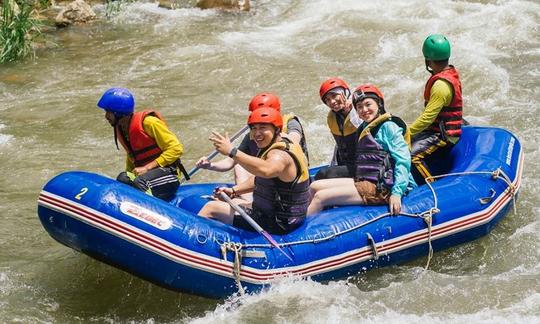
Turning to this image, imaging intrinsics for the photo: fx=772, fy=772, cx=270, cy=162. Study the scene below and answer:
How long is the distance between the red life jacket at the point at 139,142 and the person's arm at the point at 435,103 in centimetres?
204

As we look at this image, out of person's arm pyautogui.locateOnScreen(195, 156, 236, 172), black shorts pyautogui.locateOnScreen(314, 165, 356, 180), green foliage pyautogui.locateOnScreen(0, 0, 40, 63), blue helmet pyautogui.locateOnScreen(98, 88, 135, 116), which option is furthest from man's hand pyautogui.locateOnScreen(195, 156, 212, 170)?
green foliage pyautogui.locateOnScreen(0, 0, 40, 63)

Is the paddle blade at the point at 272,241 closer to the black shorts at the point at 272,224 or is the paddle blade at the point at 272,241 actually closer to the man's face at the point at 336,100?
the black shorts at the point at 272,224

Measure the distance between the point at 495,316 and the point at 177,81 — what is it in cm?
626

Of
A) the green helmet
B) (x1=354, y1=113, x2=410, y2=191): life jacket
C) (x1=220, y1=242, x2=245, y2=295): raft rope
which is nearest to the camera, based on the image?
(x1=220, y1=242, x2=245, y2=295): raft rope

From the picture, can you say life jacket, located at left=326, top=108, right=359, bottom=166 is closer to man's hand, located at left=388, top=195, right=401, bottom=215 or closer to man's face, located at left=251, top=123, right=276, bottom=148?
man's hand, located at left=388, top=195, right=401, bottom=215

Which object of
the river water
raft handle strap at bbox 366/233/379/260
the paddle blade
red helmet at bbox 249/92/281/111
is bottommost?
the river water

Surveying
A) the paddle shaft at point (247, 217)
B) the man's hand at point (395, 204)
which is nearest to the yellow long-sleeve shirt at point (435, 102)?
the man's hand at point (395, 204)

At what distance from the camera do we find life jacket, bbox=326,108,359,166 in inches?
228

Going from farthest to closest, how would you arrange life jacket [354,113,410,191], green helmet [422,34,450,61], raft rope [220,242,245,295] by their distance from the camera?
green helmet [422,34,450,61] < life jacket [354,113,410,191] < raft rope [220,242,245,295]

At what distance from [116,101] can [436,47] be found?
2493 mm

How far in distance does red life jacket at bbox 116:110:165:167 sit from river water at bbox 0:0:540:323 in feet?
2.73

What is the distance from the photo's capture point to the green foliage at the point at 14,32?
10.5m

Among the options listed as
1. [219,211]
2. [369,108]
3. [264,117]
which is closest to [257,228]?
[219,211]

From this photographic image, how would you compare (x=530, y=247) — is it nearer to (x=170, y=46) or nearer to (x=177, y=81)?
(x=177, y=81)
